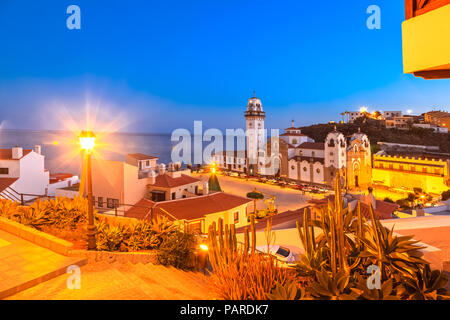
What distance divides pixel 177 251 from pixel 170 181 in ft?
56.7

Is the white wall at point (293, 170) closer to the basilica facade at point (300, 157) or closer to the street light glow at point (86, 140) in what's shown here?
the basilica facade at point (300, 157)

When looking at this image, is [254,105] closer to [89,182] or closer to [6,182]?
[6,182]

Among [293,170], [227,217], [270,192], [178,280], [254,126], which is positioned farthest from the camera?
[254,126]

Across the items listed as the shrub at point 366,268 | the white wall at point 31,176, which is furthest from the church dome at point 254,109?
the shrub at point 366,268

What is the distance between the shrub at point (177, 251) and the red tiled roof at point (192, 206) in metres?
10.5

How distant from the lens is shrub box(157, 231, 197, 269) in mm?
5891

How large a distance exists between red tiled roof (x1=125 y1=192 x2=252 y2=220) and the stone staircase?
11.1 meters

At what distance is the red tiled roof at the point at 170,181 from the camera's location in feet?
71.9

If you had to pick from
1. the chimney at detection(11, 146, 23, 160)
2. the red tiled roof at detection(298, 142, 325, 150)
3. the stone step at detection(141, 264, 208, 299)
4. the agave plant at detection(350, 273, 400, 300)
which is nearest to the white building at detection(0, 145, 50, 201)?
the chimney at detection(11, 146, 23, 160)

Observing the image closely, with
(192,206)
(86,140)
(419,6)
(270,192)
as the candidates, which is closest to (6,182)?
(192,206)

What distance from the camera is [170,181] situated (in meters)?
23.0

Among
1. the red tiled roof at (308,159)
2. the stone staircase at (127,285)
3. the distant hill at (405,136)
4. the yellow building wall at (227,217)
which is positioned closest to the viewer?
the stone staircase at (127,285)
